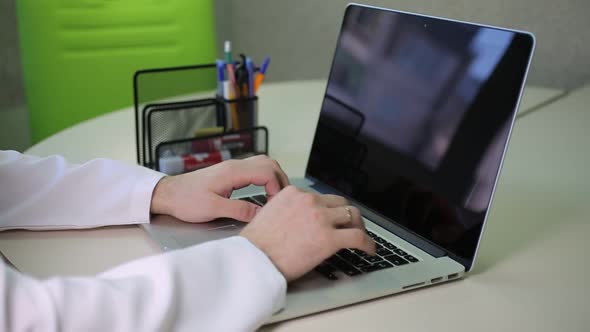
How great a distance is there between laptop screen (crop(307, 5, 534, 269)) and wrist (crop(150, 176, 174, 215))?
0.89 feet

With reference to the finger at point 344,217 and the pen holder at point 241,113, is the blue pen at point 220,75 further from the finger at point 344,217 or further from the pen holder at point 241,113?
the finger at point 344,217

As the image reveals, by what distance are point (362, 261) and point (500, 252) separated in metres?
0.20

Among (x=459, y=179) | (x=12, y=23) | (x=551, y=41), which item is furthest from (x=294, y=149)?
(x=12, y=23)

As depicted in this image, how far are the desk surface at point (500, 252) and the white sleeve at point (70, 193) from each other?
2 cm

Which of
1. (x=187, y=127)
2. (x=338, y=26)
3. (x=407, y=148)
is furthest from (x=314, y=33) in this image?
(x=407, y=148)

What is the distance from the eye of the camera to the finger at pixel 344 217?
2.61ft

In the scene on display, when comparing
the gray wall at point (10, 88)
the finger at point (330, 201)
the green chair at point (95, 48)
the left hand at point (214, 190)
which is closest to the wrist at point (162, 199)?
the left hand at point (214, 190)

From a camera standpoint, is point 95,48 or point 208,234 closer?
point 208,234

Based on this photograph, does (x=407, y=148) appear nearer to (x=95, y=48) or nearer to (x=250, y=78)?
(x=250, y=78)

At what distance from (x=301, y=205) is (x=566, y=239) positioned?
398 mm

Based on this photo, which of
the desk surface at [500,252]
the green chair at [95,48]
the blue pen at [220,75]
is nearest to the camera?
the desk surface at [500,252]

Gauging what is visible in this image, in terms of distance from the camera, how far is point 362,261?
82 cm

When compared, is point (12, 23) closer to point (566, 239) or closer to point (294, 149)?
point (294, 149)

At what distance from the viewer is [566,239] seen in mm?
949
